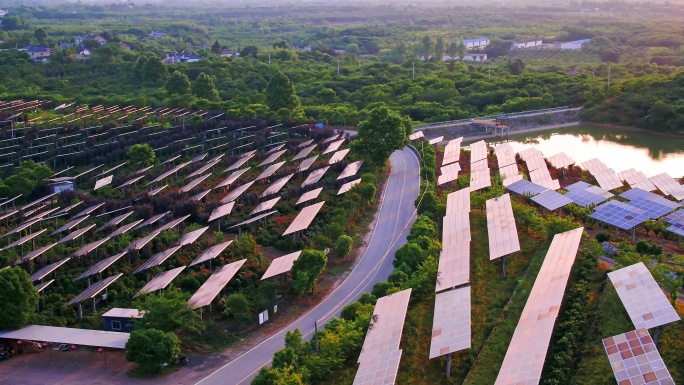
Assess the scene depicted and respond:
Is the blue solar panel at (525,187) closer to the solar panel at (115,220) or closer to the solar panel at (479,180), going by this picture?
the solar panel at (479,180)

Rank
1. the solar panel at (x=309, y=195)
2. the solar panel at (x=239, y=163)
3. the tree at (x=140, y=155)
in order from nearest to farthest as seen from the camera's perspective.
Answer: the solar panel at (x=309, y=195), the solar panel at (x=239, y=163), the tree at (x=140, y=155)

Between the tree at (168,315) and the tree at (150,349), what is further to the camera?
the tree at (168,315)

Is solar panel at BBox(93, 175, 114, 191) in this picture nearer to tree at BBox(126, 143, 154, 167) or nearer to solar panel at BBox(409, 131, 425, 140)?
tree at BBox(126, 143, 154, 167)

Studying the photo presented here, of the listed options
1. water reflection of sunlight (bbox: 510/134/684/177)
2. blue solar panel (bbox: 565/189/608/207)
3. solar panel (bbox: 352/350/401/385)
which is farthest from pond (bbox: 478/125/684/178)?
solar panel (bbox: 352/350/401/385)

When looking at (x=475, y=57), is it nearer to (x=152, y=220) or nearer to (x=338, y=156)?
(x=338, y=156)

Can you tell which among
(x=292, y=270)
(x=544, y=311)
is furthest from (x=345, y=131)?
(x=544, y=311)

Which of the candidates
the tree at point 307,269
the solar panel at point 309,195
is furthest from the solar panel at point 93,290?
the solar panel at point 309,195
